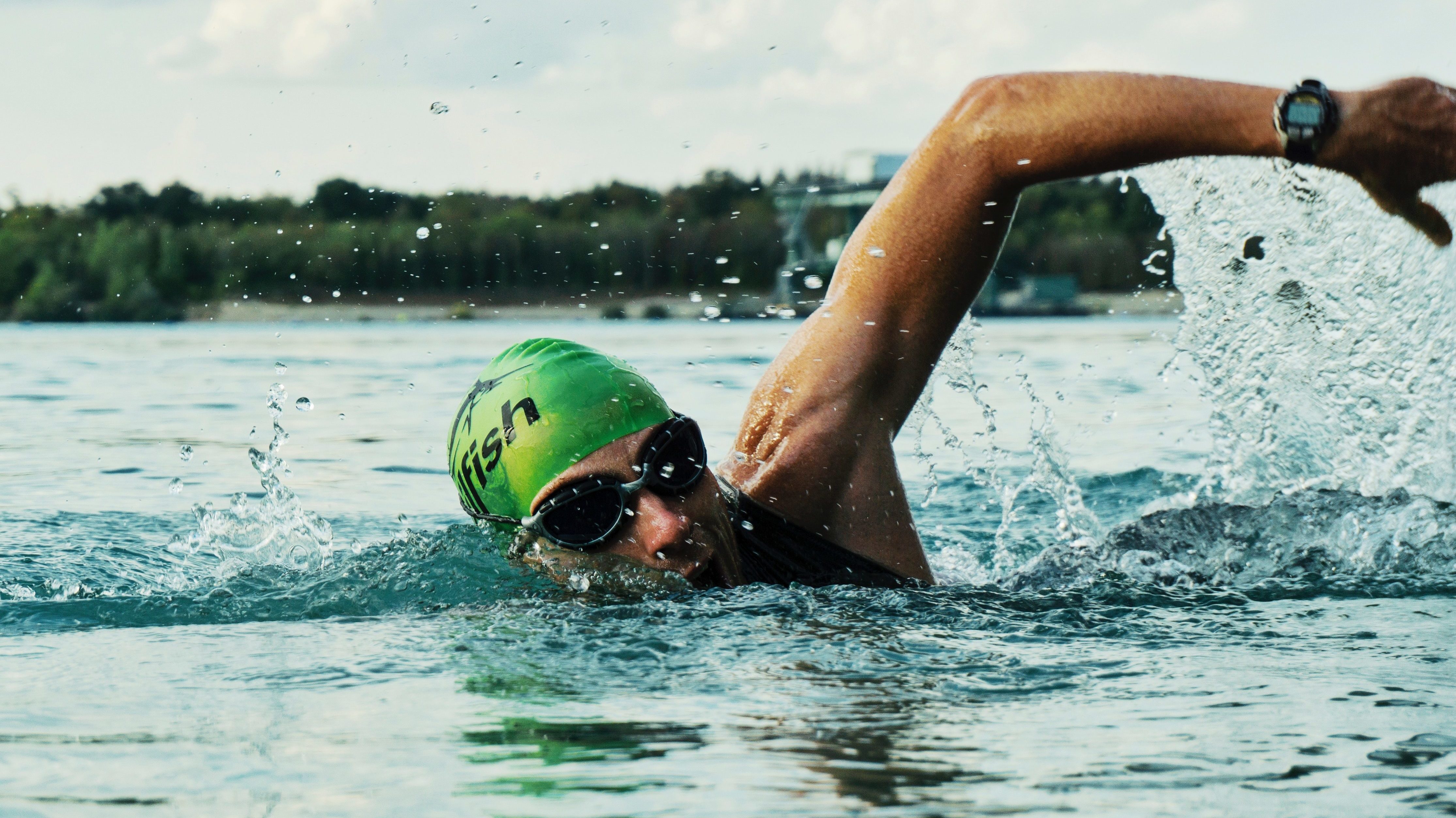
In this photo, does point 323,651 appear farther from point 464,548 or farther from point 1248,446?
point 1248,446

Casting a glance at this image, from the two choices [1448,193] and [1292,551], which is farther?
[1292,551]

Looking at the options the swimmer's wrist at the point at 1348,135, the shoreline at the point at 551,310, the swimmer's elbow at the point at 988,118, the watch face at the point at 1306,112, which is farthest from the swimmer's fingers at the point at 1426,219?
the shoreline at the point at 551,310

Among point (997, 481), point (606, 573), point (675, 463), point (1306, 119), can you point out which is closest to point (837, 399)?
point (675, 463)

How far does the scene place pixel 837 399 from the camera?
347 centimetres

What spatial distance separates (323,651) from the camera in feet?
9.61

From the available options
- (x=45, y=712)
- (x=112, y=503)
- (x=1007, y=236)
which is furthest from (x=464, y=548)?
(x=112, y=503)

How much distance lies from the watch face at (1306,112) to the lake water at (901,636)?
0.97 metres

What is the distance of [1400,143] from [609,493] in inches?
68.3

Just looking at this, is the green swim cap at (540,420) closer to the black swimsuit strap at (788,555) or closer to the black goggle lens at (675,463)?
the black goggle lens at (675,463)

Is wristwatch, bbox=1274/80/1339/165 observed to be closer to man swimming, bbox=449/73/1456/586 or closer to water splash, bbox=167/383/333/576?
man swimming, bbox=449/73/1456/586

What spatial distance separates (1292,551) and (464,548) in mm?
2224

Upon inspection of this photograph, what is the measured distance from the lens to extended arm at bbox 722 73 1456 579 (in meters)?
2.54

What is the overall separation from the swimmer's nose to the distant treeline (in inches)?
43.2

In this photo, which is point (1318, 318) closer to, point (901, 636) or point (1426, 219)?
point (1426, 219)
